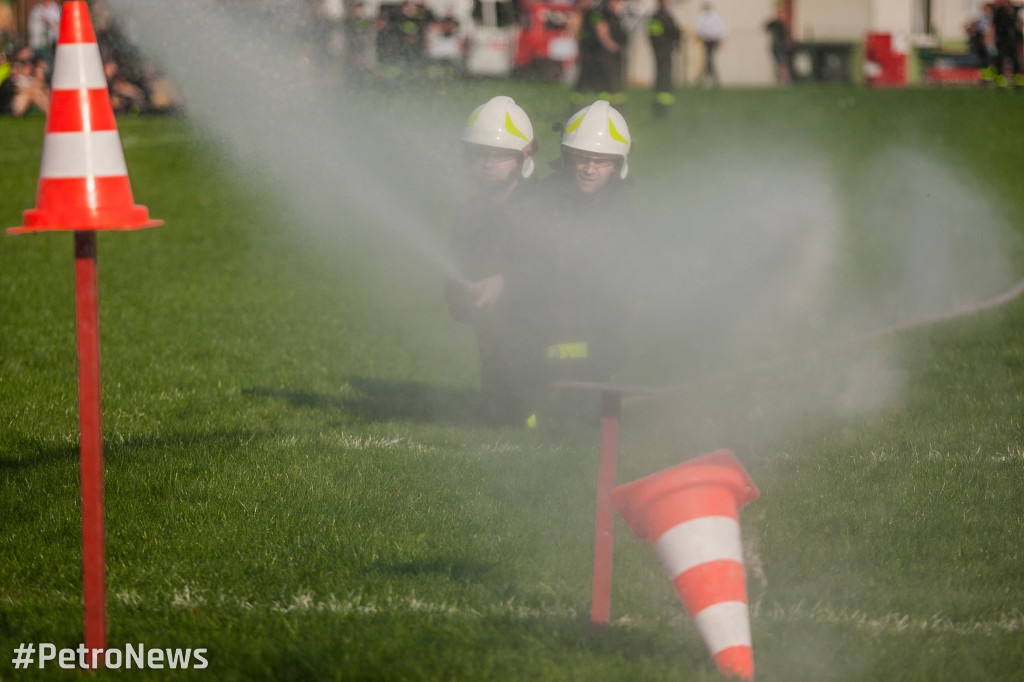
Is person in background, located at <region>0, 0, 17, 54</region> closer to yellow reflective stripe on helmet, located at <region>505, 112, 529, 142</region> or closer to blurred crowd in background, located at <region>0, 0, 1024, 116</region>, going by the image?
blurred crowd in background, located at <region>0, 0, 1024, 116</region>

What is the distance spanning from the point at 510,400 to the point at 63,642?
126 inches

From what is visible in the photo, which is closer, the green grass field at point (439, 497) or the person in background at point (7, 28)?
the green grass field at point (439, 497)

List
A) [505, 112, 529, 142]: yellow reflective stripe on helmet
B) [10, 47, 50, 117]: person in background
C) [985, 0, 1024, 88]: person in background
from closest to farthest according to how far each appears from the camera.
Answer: [505, 112, 529, 142]: yellow reflective stripe on helmet, [10, 47, 50, 117]: person in background, [985, 0, 1024, 88]: person in background

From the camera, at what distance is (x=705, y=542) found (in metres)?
3.65

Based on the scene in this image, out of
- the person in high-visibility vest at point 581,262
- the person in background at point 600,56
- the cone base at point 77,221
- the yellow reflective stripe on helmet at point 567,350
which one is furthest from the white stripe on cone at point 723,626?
the person in background at point 600,56

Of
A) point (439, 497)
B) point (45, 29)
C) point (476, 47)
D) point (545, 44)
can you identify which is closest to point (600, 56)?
point (45, 29)

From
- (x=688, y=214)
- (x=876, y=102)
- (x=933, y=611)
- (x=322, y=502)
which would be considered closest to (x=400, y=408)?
(x=322, y=502)

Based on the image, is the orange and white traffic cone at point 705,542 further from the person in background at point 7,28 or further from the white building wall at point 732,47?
the white building wall at point 732,47

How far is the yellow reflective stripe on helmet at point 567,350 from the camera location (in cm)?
670

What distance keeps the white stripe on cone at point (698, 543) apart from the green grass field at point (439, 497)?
37cm

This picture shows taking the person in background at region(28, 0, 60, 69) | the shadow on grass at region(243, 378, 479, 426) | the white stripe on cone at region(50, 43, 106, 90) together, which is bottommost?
the person in background at region(28, 0, 60, 69)

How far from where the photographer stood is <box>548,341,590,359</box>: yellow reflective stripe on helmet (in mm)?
6699

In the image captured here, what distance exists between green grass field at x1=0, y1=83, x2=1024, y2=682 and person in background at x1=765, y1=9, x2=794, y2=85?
27.9 metres

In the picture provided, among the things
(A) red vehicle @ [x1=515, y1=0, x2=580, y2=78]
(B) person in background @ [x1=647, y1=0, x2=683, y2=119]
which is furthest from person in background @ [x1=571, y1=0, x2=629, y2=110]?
(A) red vehicle @ [x1=515, y1=0, x2=580, y2=78]
